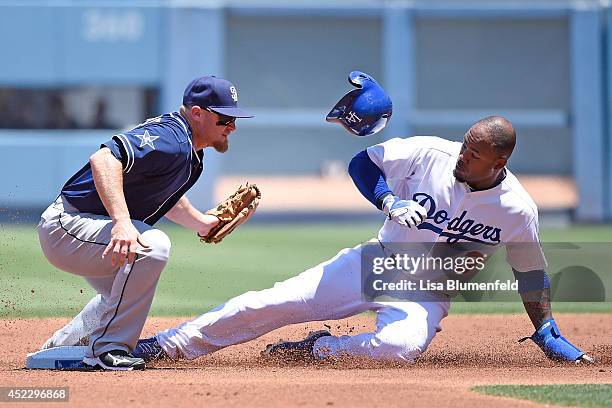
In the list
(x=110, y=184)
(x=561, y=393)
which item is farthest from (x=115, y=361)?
(x=561, y=393)

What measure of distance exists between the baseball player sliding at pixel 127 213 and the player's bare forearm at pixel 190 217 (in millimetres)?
257

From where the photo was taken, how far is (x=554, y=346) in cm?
564

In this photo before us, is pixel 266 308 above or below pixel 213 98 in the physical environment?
below

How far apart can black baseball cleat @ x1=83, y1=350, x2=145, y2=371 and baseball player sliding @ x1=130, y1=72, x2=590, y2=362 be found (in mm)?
282

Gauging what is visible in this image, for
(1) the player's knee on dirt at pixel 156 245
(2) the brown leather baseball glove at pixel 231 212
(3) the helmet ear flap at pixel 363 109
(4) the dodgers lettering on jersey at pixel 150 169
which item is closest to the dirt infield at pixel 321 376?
(1) the player's knee on dirt at pixel 156 245

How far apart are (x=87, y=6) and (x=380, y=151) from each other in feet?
45.8

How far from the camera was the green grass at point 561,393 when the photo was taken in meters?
4.40

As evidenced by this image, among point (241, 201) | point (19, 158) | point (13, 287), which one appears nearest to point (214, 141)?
point (241, 201)

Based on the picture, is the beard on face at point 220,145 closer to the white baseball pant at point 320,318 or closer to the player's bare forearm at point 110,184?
the player's bare forearm at point 110,184

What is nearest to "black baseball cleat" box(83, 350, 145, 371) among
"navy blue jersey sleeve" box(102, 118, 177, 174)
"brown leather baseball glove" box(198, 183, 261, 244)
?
"navy blue jersey sleeve" box(102, 118, 177, 174)

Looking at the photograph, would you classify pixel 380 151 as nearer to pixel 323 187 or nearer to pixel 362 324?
pixel 362 324

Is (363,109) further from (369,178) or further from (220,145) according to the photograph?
(220,145)

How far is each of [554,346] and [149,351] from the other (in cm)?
209

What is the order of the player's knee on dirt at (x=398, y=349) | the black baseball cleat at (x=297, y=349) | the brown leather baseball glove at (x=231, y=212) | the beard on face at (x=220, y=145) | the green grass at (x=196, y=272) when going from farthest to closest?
1. the green grass at (x=196, y=272)
2. the brown leather baseball glove at (x=231, y=212)
3. the black baseball cleat at (x=297, y=349)
4. the beard on face at (x=220, y=145)
5. the player's knee on dirt at (x=398, y=349)
